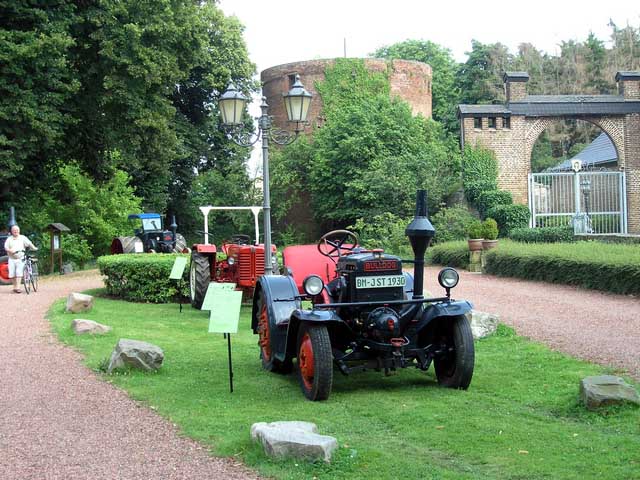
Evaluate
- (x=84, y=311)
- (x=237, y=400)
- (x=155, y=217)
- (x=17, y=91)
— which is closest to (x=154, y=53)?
(x=17, y=91)

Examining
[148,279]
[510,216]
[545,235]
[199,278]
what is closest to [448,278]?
[199,278]

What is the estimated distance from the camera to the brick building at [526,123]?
3319cm

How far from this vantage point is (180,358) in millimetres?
9375

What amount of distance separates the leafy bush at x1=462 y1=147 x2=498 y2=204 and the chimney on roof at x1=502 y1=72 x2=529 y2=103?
2611 mm

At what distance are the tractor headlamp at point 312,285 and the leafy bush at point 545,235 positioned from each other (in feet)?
69.7

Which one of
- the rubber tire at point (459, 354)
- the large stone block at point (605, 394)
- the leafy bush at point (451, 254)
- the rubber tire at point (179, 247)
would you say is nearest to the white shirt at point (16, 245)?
the rubber tire at point (179, 247)

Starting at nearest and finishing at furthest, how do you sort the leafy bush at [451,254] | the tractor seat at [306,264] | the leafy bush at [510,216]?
1. the tractor seat at [306,264]
2. the leafy bush at [451,254]
3. the leafy bush at [510,216]

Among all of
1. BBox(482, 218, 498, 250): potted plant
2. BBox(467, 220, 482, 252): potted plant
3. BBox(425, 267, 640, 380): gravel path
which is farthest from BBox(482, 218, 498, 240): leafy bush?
BBox(425, 267, 640, 380): gravel path

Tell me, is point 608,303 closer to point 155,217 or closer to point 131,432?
point 131,432

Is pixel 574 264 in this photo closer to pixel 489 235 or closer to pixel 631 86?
pixel 489 235

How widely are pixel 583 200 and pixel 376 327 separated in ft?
88.6

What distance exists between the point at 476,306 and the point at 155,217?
563 inches

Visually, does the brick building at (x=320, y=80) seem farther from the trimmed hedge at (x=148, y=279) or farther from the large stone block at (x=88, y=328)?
the large stone block at (x=88, y=328)

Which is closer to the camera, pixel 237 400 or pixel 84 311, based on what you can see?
pixel 237 400
